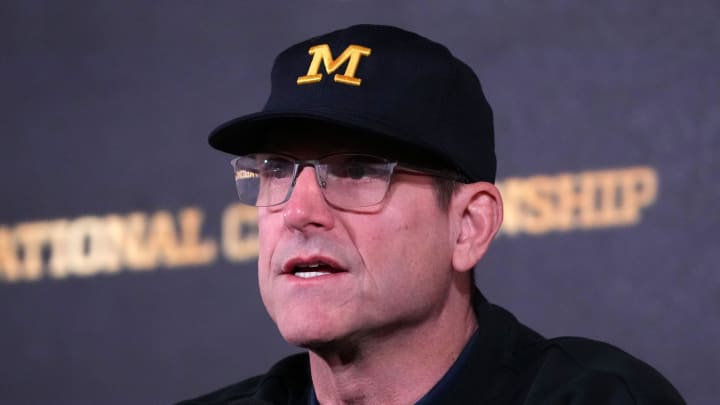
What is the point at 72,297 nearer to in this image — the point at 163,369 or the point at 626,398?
the point at 163,369

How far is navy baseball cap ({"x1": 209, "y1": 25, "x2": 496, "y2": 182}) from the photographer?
1.30 metres

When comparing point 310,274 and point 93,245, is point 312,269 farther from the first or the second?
point 93,245

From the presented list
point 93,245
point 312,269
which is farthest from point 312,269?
point 93,245

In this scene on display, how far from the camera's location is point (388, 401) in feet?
4.51

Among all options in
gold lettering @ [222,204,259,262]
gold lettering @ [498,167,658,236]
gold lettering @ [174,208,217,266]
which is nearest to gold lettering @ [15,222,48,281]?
gold lettering @ [174,208,217,266]

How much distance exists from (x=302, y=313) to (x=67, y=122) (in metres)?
1.41

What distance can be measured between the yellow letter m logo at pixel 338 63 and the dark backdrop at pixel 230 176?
887mm

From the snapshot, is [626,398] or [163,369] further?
[163,369]

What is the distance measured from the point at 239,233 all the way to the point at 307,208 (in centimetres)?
107

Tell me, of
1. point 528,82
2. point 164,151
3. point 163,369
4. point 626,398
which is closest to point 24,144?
Answer: point 164,151

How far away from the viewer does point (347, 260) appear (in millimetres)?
1285

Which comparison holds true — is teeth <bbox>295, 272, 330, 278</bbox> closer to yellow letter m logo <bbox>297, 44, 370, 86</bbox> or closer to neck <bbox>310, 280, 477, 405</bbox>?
neck <bbox>310, 280, 477, 405</bbox>

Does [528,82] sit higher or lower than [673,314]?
higher

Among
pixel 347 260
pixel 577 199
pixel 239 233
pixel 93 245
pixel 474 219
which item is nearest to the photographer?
pixel 347 260
